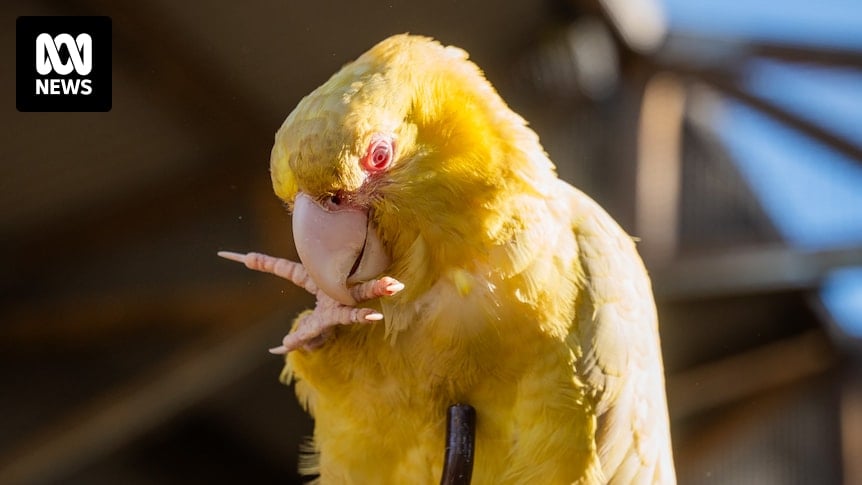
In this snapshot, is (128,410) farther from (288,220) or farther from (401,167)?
(401,167)

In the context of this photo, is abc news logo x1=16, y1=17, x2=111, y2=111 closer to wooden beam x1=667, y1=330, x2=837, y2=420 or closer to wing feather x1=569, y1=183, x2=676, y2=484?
wing feather x1=569, y1=183, x2=676, y2=484

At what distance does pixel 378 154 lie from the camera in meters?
1.03

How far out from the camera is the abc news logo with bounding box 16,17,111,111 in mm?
1590

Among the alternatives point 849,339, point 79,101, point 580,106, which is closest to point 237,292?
point 79,101

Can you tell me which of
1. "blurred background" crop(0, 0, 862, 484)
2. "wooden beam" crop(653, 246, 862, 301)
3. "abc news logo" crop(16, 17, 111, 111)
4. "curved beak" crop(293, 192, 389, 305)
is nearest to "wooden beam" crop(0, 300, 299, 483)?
"blurred background" crop(0, 0, 862, 484)

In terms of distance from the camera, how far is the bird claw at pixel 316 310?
1.09 metres

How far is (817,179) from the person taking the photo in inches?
92.1

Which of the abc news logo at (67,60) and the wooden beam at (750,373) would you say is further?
the wooden beam at (750,373)

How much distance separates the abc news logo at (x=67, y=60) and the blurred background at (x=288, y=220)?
30 millimetres

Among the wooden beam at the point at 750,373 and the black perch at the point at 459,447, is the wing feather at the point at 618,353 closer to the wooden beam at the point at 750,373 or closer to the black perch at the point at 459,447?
the black perch at the point at 459,447

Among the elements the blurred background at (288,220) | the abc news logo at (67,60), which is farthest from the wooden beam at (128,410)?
the abc news logo at (67,60)

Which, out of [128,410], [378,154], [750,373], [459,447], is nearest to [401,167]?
[378,154]

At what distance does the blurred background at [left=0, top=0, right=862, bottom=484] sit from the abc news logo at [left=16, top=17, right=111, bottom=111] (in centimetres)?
3

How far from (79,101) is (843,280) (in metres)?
2.03
